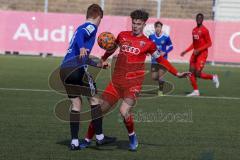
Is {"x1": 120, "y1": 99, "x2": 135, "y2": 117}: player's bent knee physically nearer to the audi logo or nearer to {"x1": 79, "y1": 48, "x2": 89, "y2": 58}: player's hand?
the audi logo

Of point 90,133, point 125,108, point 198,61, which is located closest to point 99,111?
point 90,133

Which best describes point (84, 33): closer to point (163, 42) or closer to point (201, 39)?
point (163, 42)

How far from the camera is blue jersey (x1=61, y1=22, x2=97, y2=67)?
9.70 meters

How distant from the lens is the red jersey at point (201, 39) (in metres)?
19.4

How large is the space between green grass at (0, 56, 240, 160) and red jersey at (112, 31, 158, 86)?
104 cm

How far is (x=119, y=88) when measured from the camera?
1030cm

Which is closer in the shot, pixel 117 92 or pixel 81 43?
pixel 81 43

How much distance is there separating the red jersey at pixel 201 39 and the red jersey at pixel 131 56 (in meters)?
9.26

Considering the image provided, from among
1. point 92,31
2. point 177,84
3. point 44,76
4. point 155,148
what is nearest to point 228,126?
point 155,148

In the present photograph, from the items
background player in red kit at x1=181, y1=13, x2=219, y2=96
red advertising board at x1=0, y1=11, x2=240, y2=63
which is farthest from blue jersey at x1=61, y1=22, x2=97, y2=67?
red advertising board at x1=0, y1=11, x2=240, y2=63

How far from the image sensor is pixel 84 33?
9711 mm

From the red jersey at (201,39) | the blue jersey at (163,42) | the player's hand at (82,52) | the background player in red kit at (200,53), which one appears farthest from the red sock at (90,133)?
the red jersey at (201,39)

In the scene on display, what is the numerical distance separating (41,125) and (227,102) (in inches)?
257

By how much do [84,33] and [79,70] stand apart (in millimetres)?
613
